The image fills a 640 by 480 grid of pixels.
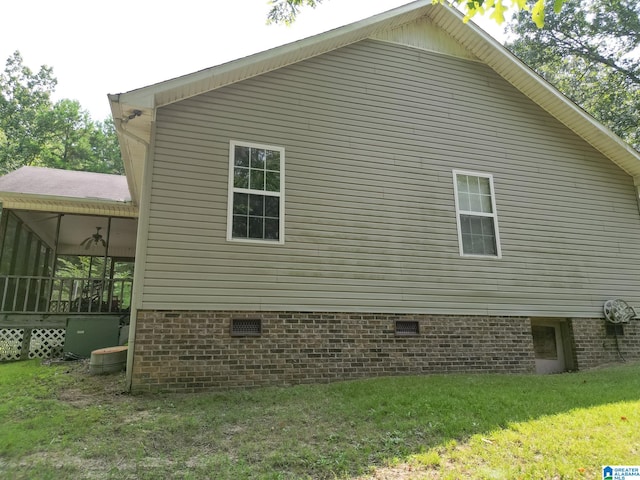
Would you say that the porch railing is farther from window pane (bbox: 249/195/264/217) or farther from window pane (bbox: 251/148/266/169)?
window pane (bbox: 251/148/266/169)

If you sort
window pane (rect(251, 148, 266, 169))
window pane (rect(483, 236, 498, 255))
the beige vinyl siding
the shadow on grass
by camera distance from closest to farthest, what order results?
the shadow on grass, the beige vinyl siding, window pane (rect(251, 148, 266, 169)), window pane (rect(483, 236, 498, 255))

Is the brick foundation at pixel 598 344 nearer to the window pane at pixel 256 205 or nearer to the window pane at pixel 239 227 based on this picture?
the window pane at pixel 256 205

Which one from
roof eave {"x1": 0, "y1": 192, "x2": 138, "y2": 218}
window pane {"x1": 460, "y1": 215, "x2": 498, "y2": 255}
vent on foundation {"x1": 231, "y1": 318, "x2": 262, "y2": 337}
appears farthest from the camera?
roof eave {"x1": 0, "y1": 192, "x2": 138, "y2": 218}

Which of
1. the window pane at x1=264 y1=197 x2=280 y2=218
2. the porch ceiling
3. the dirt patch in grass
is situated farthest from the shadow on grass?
the porch ceiling

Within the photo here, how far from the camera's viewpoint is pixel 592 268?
881cm

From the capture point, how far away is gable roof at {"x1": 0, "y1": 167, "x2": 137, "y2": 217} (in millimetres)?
9445

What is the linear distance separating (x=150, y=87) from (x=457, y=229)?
5.80 m

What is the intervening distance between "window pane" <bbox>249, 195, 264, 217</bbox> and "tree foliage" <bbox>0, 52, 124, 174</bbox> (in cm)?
2650

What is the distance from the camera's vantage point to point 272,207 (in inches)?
270

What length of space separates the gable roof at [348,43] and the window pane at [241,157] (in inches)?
43.7

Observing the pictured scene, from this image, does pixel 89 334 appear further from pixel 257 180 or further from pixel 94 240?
pixel 94 240

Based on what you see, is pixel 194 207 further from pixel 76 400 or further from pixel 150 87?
pixel 76 400

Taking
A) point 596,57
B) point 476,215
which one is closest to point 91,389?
point 476,215

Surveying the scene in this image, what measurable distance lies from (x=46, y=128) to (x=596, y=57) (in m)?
33.9
